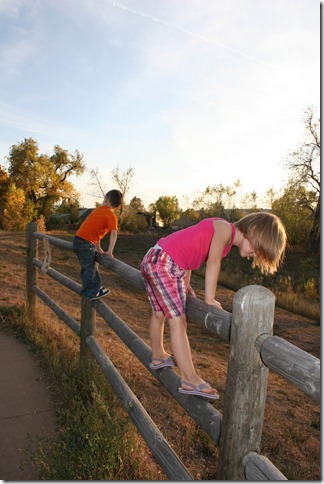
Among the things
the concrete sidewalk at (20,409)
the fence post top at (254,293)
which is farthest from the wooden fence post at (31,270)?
the fence post top at (254,293)

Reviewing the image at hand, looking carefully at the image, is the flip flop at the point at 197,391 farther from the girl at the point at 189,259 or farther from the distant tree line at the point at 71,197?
the distant tree line at the point at 71,197

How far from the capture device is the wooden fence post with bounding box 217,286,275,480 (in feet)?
5.09

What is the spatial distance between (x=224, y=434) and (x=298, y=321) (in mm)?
10956

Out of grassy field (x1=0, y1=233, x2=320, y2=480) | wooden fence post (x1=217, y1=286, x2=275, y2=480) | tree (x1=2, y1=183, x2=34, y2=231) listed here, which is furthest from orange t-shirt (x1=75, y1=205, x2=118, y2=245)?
tree (x1=2, y1=183, x2=34, y2=231)

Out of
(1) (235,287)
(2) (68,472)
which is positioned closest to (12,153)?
(1) (235,287)

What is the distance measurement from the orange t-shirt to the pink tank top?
6.31 ft

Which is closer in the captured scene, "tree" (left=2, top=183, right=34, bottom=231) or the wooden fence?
the wooden fence

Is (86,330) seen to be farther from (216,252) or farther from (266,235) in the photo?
(266,235)

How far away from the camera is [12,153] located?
43875 millimetres

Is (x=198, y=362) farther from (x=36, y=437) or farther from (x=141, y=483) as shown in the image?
(x=141, y=483)

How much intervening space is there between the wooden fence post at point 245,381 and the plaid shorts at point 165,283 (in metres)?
0.63

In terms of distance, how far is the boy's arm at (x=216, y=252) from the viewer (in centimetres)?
223

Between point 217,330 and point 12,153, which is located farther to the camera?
point 12,153

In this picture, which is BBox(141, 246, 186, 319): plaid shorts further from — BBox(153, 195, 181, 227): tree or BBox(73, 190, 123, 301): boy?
BBox(153, 195, 181, 227): tree
